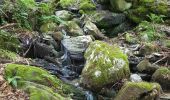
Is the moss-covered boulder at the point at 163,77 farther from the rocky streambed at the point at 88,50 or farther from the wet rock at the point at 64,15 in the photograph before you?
the wet rock at the point at 64,15

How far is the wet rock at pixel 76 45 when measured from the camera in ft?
33.2

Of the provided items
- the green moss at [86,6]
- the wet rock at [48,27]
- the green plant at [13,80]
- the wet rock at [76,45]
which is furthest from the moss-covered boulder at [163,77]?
the green moss at [86,6]

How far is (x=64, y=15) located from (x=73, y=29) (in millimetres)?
1400

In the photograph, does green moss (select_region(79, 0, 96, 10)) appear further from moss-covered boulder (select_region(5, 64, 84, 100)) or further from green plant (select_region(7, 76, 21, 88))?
green plant (select_region(7, 76, 21, 88))

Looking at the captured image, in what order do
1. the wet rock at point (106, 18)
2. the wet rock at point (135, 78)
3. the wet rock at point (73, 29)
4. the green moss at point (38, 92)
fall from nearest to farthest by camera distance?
the green moss at point (38, 92) < the wet rock at point (135, 78) < the wet rock at point (73, 29) < the wet rock at point (106, 18)

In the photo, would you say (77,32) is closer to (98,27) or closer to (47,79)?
(98,27)

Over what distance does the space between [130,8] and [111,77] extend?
19.8ft

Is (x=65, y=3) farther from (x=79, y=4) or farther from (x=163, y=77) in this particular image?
(x=163, y=77)

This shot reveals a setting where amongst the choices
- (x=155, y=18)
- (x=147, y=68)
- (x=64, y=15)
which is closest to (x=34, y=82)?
(x=147, y=68)

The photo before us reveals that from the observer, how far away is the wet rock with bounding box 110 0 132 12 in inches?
528

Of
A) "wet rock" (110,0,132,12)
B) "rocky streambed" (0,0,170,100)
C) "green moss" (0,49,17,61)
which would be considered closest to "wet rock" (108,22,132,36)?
"rocky streambed" (0,0,170,100)

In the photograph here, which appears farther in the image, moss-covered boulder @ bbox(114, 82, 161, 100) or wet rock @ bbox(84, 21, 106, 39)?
wet rock @ bbox(84, 21, 106, 39)

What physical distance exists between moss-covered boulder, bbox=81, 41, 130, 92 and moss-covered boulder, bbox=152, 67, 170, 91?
2.95 feet

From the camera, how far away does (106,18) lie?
42.3 ft
